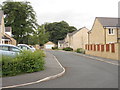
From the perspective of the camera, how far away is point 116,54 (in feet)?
83.7

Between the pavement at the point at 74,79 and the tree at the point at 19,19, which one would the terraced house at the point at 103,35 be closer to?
the pavement at the point at 74,79

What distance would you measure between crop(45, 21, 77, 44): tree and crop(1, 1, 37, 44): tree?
1706 inches

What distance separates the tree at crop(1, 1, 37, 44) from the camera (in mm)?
57406

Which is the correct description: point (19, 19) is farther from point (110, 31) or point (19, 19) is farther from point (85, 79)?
point (85, 79)

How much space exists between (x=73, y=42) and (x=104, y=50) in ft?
138

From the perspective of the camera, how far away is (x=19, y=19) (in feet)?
191

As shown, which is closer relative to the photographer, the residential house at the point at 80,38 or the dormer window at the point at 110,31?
the dormer window at the point at 110,31

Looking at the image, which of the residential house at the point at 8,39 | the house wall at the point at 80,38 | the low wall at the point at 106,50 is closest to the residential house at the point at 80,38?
the house wall at the point at 80,38

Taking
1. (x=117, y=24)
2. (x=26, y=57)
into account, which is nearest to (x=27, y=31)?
(x=117, y=24)

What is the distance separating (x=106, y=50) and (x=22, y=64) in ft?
60.4

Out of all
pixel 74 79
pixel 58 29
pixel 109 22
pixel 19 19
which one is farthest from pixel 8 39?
pixel 58 29

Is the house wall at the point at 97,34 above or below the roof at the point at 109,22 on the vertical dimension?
below

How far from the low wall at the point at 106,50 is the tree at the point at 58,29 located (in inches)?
2532

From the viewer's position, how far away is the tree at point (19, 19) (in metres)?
57.4
